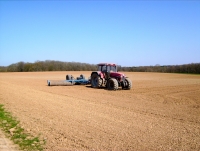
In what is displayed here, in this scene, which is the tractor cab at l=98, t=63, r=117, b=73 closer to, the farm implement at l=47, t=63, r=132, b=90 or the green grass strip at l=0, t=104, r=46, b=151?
the farm implement at l=47, t=63, r=132, b=90

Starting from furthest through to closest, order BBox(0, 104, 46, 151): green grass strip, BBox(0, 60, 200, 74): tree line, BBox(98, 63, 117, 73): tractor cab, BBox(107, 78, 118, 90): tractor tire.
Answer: BBox(0, 60, 200, 74): tree line → BBox(98, 63, 117, 73): tractor cab → BBox(107, 78, 118, 90): tractor tire → BBox(0, 104, 46, 151): green grass strip

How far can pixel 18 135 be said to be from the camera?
607 centimetres

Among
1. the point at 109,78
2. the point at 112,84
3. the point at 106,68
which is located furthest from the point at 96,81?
the point at 112,84

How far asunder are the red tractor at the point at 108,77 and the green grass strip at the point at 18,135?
9.89 metres

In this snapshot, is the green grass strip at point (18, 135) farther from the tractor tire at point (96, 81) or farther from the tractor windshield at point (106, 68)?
the tractor windshield at point (106, 68)

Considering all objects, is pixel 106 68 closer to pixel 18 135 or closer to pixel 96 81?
pixel 96 81

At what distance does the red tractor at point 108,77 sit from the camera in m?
17.1

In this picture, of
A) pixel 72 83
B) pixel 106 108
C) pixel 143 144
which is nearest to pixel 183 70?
pixel 72 83

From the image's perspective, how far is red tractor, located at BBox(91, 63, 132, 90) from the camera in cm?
1707

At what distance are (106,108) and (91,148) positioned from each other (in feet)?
14.9

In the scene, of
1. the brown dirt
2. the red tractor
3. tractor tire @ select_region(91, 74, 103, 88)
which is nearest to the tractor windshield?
the red tractor

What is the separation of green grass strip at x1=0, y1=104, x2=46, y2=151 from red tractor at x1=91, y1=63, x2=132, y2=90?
9.89 m

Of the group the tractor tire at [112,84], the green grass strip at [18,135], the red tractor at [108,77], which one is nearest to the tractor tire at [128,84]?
the red tractor at [108,77]

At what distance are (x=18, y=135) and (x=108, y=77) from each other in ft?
40.0
